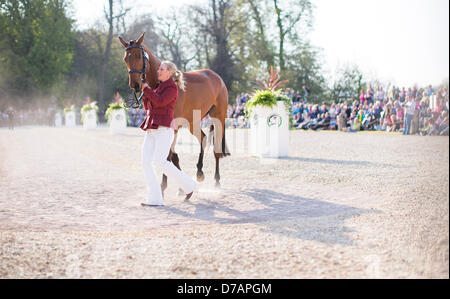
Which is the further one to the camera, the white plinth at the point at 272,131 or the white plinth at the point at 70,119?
the white plinth at the point at 70,119

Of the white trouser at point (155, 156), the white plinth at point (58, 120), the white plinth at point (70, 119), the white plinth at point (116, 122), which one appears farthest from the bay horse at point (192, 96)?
the white plinth at point (58, 120)

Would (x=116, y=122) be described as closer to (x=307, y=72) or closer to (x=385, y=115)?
(x=385, y=115)

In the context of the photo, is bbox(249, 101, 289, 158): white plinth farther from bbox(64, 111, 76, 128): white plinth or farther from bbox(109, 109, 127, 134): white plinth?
bbox(64, 111, 76, 128): white plinth

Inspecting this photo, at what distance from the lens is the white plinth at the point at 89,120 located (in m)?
28.2

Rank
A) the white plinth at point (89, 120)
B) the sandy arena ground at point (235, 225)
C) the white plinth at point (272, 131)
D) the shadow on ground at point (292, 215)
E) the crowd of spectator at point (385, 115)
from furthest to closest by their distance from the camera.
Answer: the white plinth at point (89, 120)
the crowd of spectator at point (385, 115)
the white plinth at point (272, 131)
the shadow on ground at point (292, 215)
the sandy arena ground at point (235, 225)

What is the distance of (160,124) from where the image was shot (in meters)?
5.29

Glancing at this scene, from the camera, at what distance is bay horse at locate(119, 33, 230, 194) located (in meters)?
5.38

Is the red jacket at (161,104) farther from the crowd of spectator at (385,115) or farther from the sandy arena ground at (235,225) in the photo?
the crowd of spectator at (385,115)

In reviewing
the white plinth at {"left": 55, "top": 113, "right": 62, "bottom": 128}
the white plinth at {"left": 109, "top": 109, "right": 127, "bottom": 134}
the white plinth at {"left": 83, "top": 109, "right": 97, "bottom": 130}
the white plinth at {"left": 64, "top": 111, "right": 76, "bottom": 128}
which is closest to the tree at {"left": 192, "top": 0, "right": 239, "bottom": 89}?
the white plinth at {"left": 83, "top": 109, "right": 97, "bottom": 130}

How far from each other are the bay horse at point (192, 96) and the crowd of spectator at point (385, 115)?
337 inches

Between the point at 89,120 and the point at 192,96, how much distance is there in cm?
2368

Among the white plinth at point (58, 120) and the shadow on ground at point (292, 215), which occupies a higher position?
the white plinth at point (58, 120)

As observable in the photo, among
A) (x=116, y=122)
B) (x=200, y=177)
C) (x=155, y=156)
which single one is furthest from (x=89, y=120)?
(x=155, y=156)

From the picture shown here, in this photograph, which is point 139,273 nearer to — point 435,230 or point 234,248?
point 234,248
